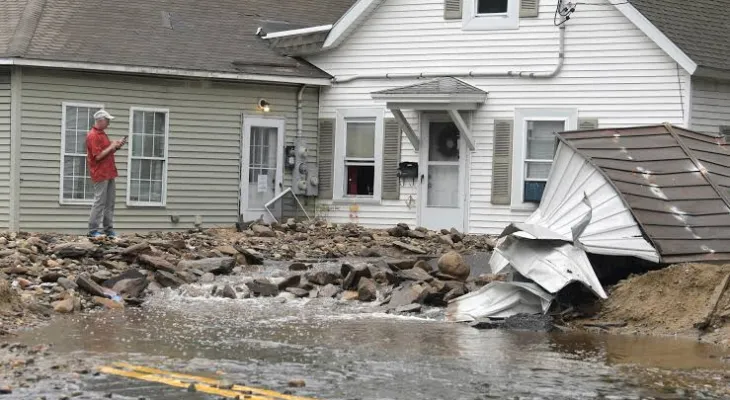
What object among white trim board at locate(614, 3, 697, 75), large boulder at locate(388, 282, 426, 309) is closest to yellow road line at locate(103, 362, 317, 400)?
large boulder at locate(388, 282, 426, 309)

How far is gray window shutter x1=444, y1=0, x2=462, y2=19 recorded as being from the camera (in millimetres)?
24250

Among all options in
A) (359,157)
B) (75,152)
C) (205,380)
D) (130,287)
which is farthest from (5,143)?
(205,380)

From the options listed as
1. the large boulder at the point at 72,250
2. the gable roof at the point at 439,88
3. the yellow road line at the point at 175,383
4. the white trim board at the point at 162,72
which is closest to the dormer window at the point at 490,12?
the gable roof at the point at 439,88

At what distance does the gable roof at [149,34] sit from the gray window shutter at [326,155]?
1.05m

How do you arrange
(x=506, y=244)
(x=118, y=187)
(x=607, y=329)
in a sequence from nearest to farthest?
(x=607, y=329) → (x=506, y=244) → (x=118, y=187)

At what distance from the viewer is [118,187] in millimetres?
23531

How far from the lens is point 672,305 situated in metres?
13.9

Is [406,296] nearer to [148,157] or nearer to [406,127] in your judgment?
[406,127]

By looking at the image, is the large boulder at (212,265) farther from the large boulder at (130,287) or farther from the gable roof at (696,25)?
the gable roof at (696,25)

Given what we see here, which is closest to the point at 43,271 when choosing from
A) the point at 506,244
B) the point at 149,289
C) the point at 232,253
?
the point at 149,289

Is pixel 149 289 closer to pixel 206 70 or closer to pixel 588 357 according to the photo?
pixel 588 357

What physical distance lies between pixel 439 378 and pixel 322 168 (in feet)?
50.9

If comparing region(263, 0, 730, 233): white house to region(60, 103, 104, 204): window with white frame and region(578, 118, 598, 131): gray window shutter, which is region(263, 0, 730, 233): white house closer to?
region(578, 118, 598, 131): gray window shutter

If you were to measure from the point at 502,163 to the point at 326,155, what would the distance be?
380 centimetres
